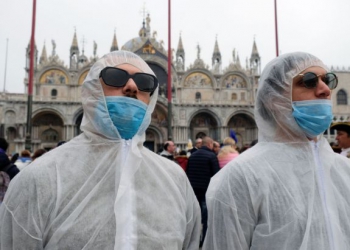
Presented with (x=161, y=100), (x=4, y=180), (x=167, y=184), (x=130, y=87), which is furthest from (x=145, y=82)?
(x=161, y=100)

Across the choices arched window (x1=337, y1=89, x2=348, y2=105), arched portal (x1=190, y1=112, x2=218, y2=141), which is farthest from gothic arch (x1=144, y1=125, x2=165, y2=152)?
arched window (x1=337, y1=89, x2=348, y2=105)

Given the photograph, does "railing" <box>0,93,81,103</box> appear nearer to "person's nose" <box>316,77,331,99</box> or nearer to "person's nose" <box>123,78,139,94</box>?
"person's nose" <box>123,78,139,94</box>

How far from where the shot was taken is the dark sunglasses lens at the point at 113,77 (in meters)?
2.13

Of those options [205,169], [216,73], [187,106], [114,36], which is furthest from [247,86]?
[205,169]

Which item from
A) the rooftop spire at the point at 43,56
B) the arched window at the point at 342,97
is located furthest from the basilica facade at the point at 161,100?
the arched window at the point at 342,97

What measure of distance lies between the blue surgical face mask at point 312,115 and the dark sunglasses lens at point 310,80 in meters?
0.11

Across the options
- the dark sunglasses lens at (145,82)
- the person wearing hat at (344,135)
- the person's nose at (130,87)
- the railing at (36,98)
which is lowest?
the person wearing hat at (344,135)

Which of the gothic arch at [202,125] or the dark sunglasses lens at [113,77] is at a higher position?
the gothic arch at [202,125]

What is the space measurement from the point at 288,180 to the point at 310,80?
69cm

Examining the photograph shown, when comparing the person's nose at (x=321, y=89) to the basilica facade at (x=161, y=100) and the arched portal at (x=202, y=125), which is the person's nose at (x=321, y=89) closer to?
the basilica facade at (x=161, y=100)

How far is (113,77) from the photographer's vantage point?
213cm

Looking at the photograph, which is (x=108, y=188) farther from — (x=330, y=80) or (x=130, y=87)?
(x=330, y=80)

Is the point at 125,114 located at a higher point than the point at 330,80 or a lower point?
lower

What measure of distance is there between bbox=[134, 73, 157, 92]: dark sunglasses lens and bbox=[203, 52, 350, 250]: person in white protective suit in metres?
0.75
